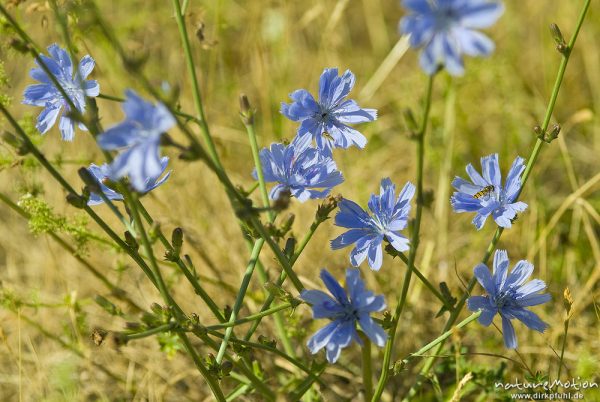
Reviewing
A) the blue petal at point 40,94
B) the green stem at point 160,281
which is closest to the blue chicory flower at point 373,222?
the green stem at point 160,281

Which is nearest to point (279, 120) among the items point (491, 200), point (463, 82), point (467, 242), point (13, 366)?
point (463, 82)

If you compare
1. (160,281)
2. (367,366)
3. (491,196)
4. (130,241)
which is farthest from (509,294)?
(130,241)

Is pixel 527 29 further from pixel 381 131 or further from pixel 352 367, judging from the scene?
pixel 352 367

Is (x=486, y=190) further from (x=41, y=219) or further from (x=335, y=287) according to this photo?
(x=41, y=219)

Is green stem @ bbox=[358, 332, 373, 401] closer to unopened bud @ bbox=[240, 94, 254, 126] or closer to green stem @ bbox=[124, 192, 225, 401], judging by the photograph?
green stem @ bbox=[124, 192, 225, 401]

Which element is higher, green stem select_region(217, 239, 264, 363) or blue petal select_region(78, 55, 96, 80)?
blue petal select_region(78, 55, 96, 80)

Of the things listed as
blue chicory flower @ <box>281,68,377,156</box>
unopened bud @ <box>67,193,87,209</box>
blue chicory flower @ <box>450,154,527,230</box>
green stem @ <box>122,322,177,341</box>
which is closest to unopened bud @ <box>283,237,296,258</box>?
blue chicory flower @ <box>281,68,377,156</box>
